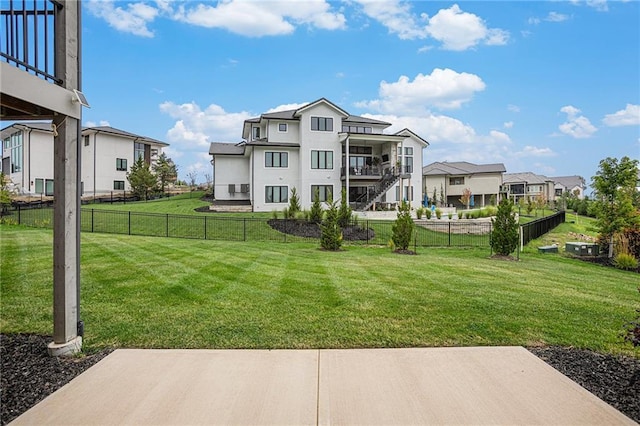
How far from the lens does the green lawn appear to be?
4645mm

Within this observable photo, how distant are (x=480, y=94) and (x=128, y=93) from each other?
55.3 ft

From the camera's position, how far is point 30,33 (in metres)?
3.82

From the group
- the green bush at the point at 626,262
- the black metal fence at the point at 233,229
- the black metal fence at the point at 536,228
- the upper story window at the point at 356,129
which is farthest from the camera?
the upper story window at the point at 356,129

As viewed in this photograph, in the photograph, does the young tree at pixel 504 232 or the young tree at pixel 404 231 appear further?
the young tree at pixel 404 231

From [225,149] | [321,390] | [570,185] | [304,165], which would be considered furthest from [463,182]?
[570,185]

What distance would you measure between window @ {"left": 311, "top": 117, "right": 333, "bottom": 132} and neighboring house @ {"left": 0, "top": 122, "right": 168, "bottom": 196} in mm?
19985

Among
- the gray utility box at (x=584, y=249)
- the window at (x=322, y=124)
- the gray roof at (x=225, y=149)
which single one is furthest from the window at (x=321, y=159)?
the gray utility box at (x=584, y=249)

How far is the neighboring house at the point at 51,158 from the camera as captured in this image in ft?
105

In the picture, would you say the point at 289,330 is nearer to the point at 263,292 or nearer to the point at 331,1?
the point at 263,292

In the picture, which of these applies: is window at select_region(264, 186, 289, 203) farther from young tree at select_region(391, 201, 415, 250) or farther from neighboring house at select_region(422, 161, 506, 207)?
neighboring house at select_region(422, 161, 506, 207)

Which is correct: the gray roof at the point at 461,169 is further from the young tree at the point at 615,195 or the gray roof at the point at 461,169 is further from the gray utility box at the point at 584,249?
the young tree at the point at 615,195

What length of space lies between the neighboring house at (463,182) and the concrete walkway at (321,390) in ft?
140

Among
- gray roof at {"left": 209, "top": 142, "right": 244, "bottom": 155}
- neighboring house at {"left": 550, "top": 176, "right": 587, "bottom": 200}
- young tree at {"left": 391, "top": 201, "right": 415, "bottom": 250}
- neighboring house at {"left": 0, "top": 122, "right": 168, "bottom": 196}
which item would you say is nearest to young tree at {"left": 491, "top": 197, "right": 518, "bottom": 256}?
young tree at {"left": 391, "top": 201, "right": 415, "bottom": 250}

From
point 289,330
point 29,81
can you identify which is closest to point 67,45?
point 29,81
